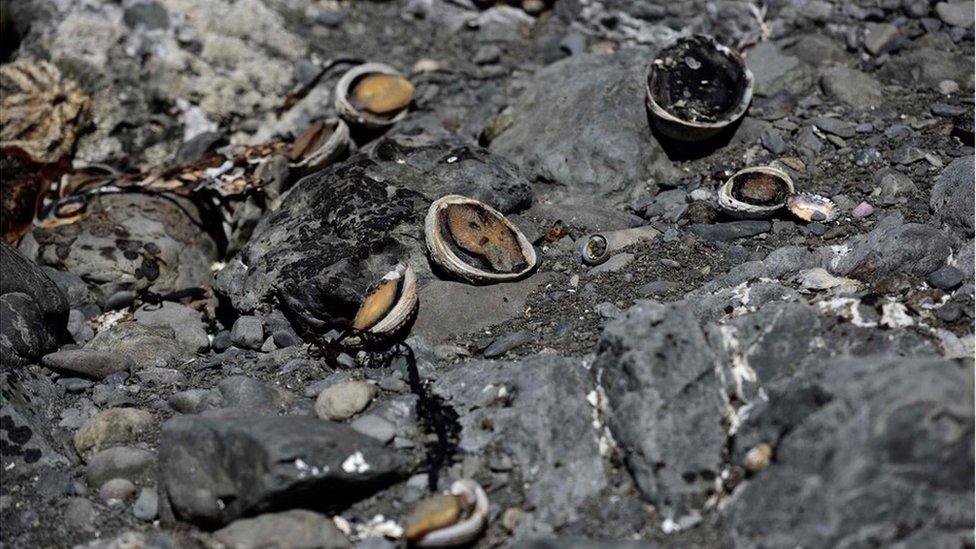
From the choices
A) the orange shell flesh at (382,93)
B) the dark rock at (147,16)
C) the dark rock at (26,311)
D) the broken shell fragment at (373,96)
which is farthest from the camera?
the dark rock at (147,16)

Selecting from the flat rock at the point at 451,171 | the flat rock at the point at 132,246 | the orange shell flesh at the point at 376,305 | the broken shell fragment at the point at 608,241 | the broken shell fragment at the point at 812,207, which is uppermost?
the orange shell flesh at the point at 376,305

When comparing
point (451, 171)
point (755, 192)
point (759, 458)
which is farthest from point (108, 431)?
point (755, 192)

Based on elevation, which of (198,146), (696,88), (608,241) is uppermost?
(696,88)

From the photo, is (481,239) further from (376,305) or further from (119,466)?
(119,466)

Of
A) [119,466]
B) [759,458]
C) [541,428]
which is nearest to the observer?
[759,458]

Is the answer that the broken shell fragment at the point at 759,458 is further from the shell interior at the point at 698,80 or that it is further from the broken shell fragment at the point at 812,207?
the shell interior at the point at 698,80

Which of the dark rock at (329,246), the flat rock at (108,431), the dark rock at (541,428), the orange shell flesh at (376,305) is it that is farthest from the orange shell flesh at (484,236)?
the flat rock at (108,431)

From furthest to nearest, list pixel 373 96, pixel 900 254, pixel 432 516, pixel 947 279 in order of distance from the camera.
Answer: pixel 373 96
pixel 900 254
pixel 947 279
pixel 432 516
